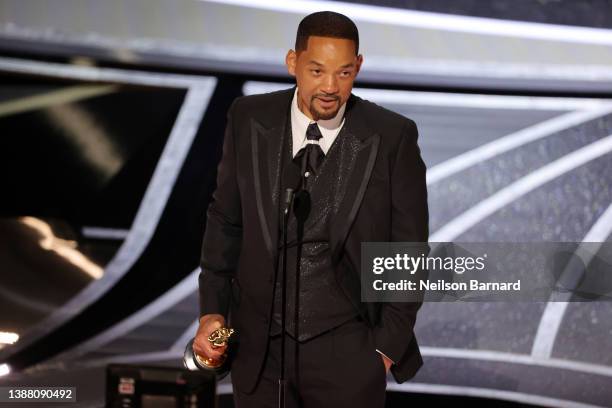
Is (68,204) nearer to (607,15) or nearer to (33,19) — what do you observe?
(33,19)

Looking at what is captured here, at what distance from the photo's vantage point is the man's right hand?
A: 2062 mm

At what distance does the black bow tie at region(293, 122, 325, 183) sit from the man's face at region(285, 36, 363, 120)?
0.16 feet

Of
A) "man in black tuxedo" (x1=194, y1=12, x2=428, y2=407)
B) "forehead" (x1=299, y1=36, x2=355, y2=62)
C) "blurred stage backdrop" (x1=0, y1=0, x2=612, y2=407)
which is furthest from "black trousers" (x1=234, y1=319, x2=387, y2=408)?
"blurred stage backdrop" (x1=0, y1=0, x2=612, y2=407)

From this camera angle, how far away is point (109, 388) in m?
1.99

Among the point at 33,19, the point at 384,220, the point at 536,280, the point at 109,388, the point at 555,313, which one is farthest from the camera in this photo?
the point at 33,19

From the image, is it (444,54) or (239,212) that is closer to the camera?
(239,212)

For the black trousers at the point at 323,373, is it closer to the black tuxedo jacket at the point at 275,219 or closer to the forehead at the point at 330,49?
the black tuxedo jacket at the point at 275,219

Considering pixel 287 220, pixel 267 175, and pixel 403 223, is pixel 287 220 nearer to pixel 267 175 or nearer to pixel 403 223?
pixel 267 175

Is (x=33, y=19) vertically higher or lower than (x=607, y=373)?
higher

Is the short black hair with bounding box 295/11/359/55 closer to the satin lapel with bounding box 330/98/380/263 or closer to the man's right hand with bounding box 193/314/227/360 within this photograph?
the satin lapel with bounding box 330/98/380/263

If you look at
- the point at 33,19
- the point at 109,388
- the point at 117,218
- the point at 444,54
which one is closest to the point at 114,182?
the point at 117,218

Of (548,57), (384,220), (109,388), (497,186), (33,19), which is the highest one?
(33,19)

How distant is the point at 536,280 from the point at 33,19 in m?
2.53

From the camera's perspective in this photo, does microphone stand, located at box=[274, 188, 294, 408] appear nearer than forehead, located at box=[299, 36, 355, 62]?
Yes
